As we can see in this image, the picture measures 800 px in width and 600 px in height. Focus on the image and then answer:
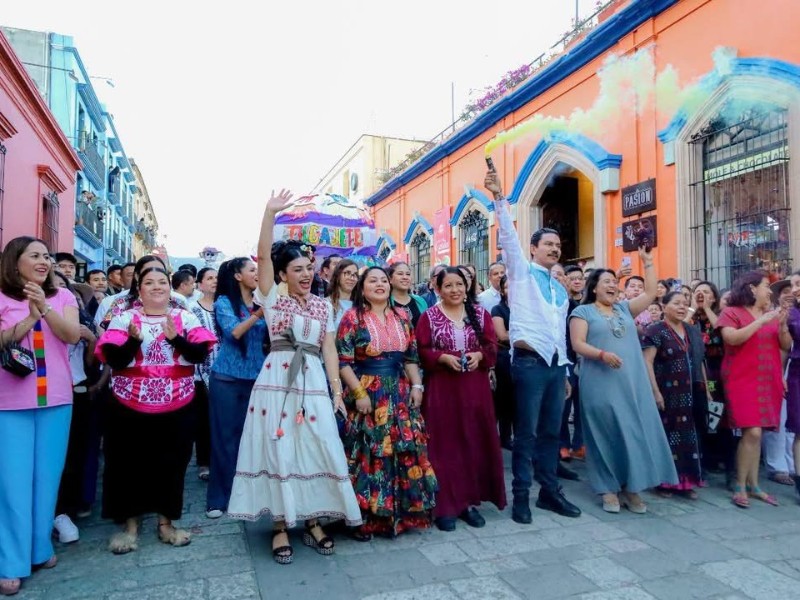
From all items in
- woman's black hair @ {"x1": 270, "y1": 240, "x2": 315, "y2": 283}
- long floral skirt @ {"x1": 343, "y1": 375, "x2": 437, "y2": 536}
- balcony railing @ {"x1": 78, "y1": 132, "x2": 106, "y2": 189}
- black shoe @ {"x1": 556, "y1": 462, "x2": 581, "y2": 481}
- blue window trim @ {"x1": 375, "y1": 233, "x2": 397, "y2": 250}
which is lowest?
black shoe @ {"x1": 556, "y1": 462, "x2": 581, "y2": 481}

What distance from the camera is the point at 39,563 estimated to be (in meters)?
3.02

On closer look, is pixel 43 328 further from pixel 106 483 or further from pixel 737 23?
pixel 737 23

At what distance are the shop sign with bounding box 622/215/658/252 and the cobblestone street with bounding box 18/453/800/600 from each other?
4.54 m

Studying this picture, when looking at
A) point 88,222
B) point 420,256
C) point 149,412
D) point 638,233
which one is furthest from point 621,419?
point 88,222

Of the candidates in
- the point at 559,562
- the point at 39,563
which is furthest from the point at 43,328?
the point at 559,562

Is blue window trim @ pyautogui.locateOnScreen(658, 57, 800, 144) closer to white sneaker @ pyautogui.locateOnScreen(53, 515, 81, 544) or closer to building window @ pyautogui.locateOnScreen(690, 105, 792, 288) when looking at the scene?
building window @ pyautogui.locateOnScreen(690, 105, 792, 288)

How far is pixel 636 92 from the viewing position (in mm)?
8328

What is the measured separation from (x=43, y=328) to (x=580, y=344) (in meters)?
3.27

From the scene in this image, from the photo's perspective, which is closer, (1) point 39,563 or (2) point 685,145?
(1) point 39,563

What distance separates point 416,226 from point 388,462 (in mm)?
12759

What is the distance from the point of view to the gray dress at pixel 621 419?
4.02 m

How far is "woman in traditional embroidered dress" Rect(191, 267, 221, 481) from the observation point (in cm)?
466

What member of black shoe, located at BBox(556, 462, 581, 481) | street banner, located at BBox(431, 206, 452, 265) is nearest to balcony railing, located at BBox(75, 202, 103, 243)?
street banner, located at BBox(431, 206, 452, 265)

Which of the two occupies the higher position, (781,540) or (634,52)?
(634,52)
